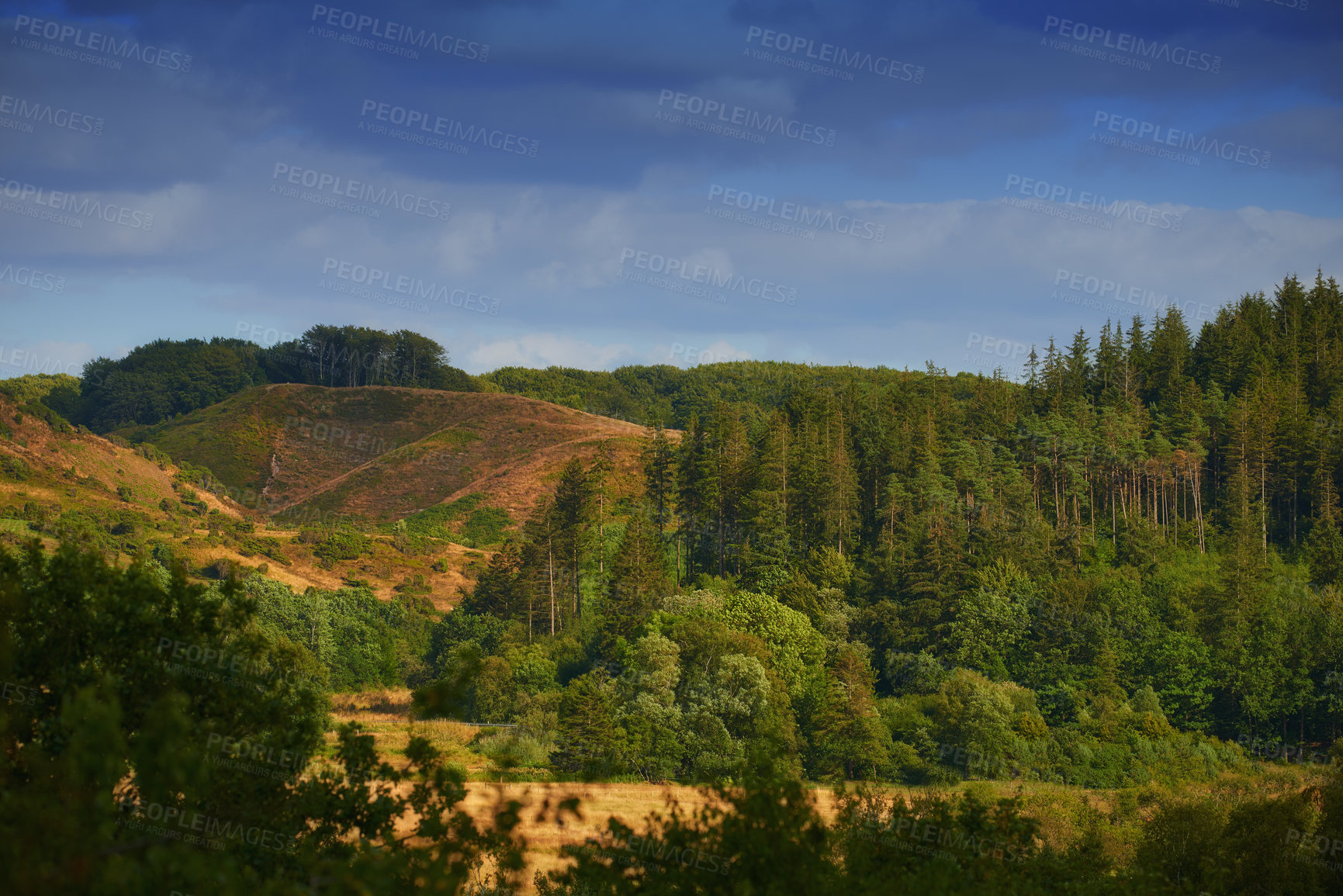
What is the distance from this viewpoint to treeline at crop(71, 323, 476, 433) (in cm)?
11644

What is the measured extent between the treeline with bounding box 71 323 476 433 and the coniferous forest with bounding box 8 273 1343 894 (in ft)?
133

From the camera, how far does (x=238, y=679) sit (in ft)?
42.6

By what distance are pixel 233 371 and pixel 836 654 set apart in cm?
9883

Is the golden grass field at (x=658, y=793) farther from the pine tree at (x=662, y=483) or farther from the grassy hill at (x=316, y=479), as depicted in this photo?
the pine tree at (x=662, y=483)

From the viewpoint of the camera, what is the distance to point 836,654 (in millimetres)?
57219

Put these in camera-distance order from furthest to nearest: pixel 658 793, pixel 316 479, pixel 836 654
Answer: pixel 316 479, pixel 836 654, pixel 658 793

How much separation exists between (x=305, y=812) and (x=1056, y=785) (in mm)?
43609

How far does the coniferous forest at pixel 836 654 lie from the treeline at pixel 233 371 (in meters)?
40.5

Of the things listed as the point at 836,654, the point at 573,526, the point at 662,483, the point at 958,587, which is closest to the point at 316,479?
the point at 662,483

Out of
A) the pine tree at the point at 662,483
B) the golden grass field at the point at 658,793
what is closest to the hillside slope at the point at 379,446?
the pine tree at the point at 662,483

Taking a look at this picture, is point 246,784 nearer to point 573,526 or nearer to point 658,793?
point 658,793

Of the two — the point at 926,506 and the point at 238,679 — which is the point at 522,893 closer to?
the point at 238,679

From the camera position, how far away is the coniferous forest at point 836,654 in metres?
11.9

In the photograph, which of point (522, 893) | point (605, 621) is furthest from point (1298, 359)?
point (522, 893)
